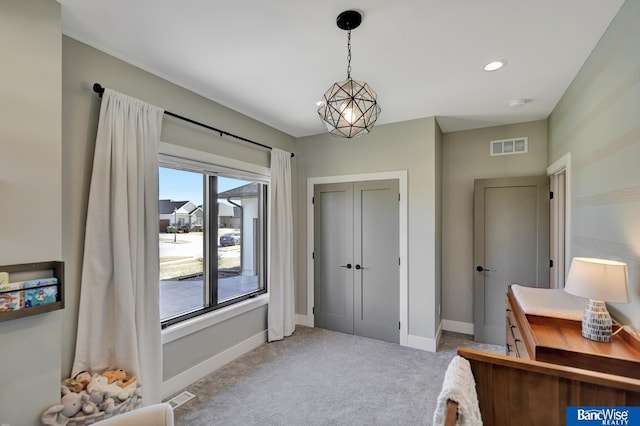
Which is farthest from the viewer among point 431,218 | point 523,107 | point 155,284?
point 431,218

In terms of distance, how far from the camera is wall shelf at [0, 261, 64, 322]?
4.78 ft

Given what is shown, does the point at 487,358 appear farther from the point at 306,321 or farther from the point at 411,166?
the point at 306,321

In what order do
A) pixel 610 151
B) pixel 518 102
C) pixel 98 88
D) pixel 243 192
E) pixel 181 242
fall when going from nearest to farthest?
pixel 610 151 → pixel 98 88 → pixel 181 242 → pixel 518 102 → pixel 243 192

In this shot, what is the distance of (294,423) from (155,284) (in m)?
1.51

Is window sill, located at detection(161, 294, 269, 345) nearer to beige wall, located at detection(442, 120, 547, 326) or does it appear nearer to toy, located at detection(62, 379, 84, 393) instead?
toy, located at detection(62, 379, 84, 393)

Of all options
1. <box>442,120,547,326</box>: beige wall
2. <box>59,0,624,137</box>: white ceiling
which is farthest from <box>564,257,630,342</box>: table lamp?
<box>442,120,547,326</box>: beige wall

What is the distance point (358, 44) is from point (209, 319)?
2.78 meters

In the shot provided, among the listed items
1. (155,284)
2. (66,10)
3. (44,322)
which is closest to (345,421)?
(155,284)

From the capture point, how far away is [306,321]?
4180mm

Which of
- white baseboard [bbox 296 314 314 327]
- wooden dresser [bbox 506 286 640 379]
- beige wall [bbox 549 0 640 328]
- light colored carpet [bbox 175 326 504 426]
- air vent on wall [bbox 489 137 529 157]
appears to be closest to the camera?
wooden dresser [bbox 506 286 640 379]

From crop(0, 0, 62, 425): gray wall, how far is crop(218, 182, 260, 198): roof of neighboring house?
1.63 m

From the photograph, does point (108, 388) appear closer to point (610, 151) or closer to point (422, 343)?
point (422, 343)

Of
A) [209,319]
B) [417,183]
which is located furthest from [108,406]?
[417,183]

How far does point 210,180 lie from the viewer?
121 inches
